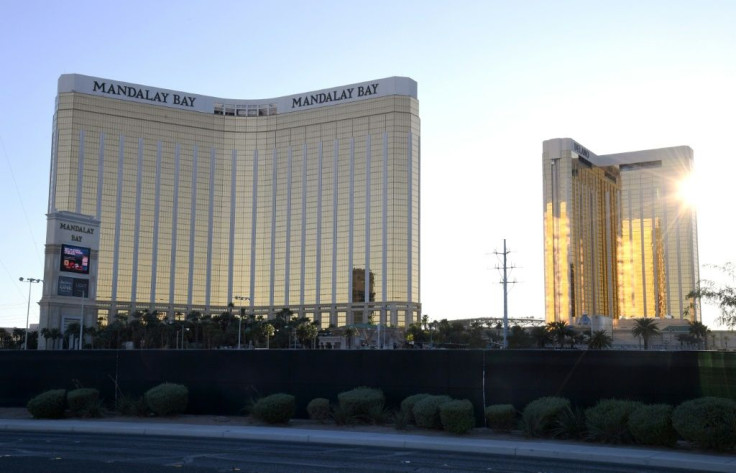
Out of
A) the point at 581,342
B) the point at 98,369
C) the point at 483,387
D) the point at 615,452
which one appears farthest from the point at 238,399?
the point at 581,342

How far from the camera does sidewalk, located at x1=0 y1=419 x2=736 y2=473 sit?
18219 mm

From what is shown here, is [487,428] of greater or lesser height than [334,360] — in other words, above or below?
below

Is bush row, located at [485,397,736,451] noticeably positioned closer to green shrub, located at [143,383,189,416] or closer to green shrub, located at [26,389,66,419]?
green shrub, located at [143,383,189,416]

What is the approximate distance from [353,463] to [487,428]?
7.88m

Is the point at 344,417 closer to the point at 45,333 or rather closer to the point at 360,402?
the point at 360,402

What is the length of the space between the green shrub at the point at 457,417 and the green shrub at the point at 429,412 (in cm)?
50

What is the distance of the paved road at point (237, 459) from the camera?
16688 millimetres

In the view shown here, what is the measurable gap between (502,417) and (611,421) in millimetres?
3474

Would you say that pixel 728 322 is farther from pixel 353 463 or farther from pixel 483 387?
pixel 353 463

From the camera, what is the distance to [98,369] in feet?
99.7

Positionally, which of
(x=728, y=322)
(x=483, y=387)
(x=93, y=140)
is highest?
(x=93, y=140)

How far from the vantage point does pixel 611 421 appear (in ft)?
68.2

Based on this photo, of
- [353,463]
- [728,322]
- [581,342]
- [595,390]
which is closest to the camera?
[353,463]

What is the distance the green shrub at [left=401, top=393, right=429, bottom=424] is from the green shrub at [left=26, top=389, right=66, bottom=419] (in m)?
12.5
